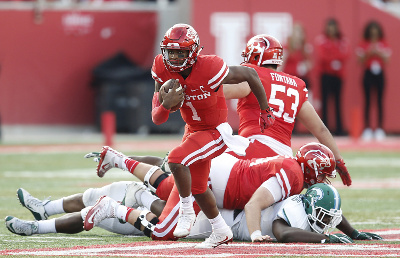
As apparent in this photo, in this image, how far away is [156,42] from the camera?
2147 cm

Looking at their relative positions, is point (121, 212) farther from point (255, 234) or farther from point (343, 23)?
point (343, 23)

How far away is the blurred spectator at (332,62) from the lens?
1952 cm

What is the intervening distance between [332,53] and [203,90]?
1360 centimetres

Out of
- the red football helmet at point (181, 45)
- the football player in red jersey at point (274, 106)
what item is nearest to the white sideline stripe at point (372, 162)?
the football player in red jersey at point (274, 106)

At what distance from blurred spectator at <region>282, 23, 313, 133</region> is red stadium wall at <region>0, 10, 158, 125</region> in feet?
11.9

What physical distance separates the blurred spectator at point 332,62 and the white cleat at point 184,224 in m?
13.4

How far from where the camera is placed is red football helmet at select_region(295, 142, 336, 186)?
683cm

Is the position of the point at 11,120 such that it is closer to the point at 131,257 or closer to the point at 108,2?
the point at 108,2

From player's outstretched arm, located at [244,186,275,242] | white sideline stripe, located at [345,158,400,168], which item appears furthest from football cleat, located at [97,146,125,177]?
white sideline stripe, located at [345,158,400,168]

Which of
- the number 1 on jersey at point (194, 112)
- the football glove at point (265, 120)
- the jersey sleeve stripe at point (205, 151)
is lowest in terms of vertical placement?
the jersey sleeve stripe at point (205, 151)

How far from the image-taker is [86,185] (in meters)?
11.0

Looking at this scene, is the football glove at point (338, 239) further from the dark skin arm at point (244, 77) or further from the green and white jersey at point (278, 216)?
the dark skin arm at point (244, 77)

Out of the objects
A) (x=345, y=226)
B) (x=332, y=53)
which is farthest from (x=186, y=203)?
(x=332, y=53)

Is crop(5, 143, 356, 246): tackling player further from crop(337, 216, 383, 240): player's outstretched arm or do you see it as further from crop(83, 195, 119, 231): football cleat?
crop(337, 216, 383, 240): player's outstretched arm
